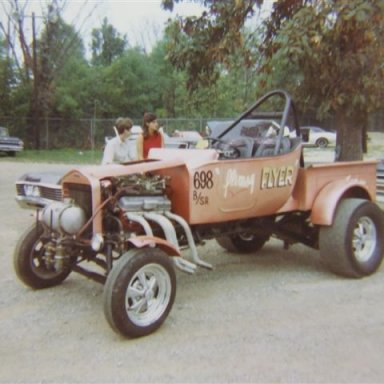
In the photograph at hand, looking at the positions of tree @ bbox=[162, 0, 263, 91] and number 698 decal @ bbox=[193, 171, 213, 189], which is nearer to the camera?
number 698 decal @ bbox=[193, 171, 213, 189]

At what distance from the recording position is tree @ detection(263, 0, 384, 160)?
6.73 m

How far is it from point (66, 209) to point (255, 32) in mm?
5315

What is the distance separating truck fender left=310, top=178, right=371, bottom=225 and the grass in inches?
797

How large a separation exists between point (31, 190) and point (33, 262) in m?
3.27

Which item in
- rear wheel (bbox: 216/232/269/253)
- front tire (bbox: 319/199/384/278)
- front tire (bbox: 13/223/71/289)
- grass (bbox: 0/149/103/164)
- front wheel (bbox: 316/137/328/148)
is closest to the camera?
front tire (bbox: 13/223/71/289)

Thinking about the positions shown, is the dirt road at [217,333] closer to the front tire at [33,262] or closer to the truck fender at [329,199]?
the front tire at [33,262]

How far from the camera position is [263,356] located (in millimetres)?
4219

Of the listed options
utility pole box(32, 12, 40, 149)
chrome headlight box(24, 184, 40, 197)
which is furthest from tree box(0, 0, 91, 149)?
chrome headlight box(24, 184, 40, 197)

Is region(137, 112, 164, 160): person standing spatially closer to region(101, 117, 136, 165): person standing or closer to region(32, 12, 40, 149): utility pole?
region(101, 117, 136, 165): person standing

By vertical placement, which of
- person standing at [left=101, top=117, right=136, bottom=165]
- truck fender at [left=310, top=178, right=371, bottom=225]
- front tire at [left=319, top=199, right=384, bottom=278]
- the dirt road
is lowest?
the dirt road

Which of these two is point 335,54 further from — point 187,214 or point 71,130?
point 71,130

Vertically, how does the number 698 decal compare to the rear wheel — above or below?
above

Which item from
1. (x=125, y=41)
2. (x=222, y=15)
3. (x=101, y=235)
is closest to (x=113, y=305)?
(x=101, y=235)

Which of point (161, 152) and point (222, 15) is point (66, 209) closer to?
point (161, 152)
